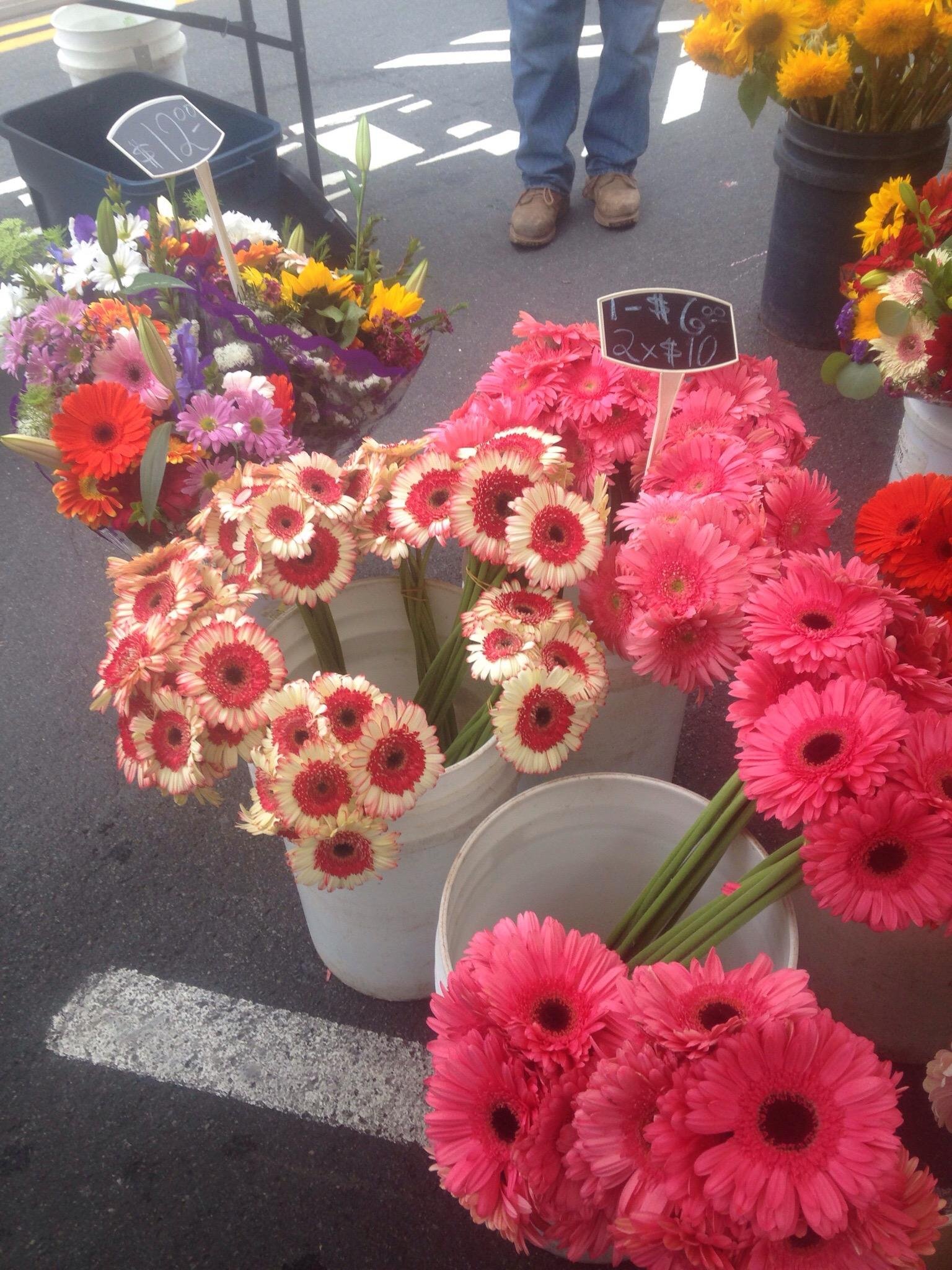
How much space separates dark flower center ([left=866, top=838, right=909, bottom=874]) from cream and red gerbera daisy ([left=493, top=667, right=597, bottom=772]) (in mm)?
239

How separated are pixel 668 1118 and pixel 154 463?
710 mm

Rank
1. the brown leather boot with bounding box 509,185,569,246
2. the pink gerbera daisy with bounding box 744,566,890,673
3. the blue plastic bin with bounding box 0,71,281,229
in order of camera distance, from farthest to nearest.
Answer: the brown leather boot with bounding box 509,185,569,246 → the blue plastic bin with bounding box 0,71,281,229 → the pink gerbera daisy with bounding box 744,566,890,673

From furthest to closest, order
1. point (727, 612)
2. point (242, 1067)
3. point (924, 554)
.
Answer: point (242, 1067) < point (924, 554) < point (727, 612)

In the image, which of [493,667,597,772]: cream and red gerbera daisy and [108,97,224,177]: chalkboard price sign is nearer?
[493,667,597,772]: cream and red gerbera daisy

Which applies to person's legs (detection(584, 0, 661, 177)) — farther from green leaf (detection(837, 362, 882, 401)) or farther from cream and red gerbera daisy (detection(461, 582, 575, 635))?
cream and red gerbera daisy (detection(461, 582, 575, 635))

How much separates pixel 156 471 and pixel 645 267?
75.8 inches

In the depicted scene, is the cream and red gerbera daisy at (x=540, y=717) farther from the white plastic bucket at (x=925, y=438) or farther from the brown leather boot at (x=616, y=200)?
the brown leather boot at (x=616, y=200)

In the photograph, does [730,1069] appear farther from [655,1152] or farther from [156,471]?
[156,471]

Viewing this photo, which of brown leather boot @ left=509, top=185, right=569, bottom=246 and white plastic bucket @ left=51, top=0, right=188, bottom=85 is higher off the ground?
white plastic bucket @ left=51, top=0, right=188, bottom=85

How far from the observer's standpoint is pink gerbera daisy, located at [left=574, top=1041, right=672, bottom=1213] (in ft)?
1.63

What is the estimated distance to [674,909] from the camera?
2.48 ft

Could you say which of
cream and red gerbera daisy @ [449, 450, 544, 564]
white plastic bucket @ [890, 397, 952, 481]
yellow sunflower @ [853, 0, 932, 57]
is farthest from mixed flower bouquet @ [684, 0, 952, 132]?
cream and red gerbera daisy @ [449, 450, 544, 564]

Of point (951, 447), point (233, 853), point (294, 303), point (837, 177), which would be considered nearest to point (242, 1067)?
point (233, 853)

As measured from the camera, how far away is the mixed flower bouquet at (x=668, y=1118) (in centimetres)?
47
